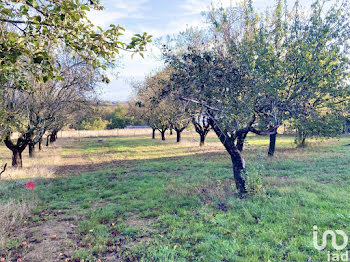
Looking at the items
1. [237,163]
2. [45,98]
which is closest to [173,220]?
[237,163]

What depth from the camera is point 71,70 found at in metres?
12.4

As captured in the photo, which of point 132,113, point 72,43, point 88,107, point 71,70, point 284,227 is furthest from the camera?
point 132,113

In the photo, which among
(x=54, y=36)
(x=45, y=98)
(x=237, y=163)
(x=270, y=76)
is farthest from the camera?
(x=45, y=98)

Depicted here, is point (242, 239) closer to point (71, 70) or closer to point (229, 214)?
point (229, 214)

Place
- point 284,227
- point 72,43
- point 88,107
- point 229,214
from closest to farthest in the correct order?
point 72,43
point 284,227
point 229,214
point 88,107

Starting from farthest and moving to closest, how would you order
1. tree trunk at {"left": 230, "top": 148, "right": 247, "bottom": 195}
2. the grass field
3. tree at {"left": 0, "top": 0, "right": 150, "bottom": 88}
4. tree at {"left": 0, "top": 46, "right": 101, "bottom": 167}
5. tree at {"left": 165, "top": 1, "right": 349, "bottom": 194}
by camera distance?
tree at {"left": 0, "top": 46, "right": 101, "bottom": 167}
tree trunk at {"left": 230, "top": 148, "right": 247, "bottom": 195}
tree at {"left": 165, "top": 1, "right": 349, "bottom": 194}
the grass field
tree at {"left": 0, "top": 0, "right": 150, "bottom": 88}

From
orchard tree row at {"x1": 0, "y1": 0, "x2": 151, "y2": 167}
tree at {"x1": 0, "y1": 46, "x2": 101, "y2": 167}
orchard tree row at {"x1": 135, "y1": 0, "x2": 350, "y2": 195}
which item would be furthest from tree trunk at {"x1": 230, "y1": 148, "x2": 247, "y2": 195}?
tree at {"x1": 0, "y1": 46, "x2": 101, "y2": 167}

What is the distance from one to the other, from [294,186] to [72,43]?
7948mm

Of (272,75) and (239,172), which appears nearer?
(272,75)

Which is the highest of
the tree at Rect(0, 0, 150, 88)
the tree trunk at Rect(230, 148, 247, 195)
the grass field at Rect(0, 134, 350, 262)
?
the tree at Rect(0, 0, 150, 88)

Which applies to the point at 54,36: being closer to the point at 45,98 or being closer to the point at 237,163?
the point at 237,163

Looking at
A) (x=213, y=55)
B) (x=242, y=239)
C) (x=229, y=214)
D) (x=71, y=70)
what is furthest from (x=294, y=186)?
(x=71, y=70)

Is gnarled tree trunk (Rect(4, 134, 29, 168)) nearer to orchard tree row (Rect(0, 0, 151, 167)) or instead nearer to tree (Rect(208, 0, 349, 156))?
orchard tree row (Rect(0, 0, 151, 167))

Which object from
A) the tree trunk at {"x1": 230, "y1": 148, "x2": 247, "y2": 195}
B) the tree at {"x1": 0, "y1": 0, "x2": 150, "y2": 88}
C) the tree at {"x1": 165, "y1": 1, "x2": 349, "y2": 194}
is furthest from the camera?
the tree trunk at {"x1": 230, "y1": 148, "x2": 247, "y2": 195}
